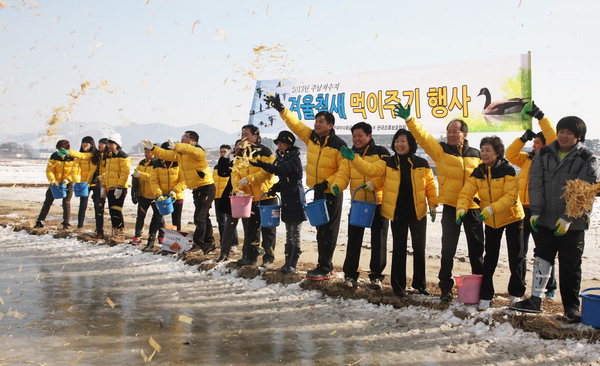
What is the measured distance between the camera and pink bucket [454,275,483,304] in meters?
5.63

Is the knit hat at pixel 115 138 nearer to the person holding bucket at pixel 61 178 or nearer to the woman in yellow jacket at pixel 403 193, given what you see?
the person holding bucket at pixel 61 178

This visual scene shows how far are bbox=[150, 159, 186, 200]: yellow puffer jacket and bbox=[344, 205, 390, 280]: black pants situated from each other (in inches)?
159

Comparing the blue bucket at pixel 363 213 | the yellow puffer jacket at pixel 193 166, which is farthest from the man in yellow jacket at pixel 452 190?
the yellow puffer jacket at pixel 193 166

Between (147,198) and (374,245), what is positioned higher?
(147,198)

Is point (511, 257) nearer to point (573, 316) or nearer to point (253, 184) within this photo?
point (573, 316)

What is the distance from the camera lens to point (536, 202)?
5.23 metres

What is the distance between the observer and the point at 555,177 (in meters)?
5.16

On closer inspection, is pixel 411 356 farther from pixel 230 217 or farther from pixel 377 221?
pixel 230 217

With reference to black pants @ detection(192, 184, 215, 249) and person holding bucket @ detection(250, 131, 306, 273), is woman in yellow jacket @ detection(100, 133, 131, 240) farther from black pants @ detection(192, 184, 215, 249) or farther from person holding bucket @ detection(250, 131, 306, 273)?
person holding bucket @ detection(250, 131, 306, 273)

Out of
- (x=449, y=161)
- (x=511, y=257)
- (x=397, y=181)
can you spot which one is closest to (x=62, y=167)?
(x=397, y=181)

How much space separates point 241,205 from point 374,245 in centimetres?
200

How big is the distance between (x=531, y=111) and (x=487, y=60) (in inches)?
141

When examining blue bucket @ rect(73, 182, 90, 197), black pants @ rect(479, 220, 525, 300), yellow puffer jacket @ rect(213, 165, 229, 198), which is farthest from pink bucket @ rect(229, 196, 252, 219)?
blue bucket @ rect(73, 182, 90, 197)

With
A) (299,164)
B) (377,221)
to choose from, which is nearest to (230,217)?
(299,164)
